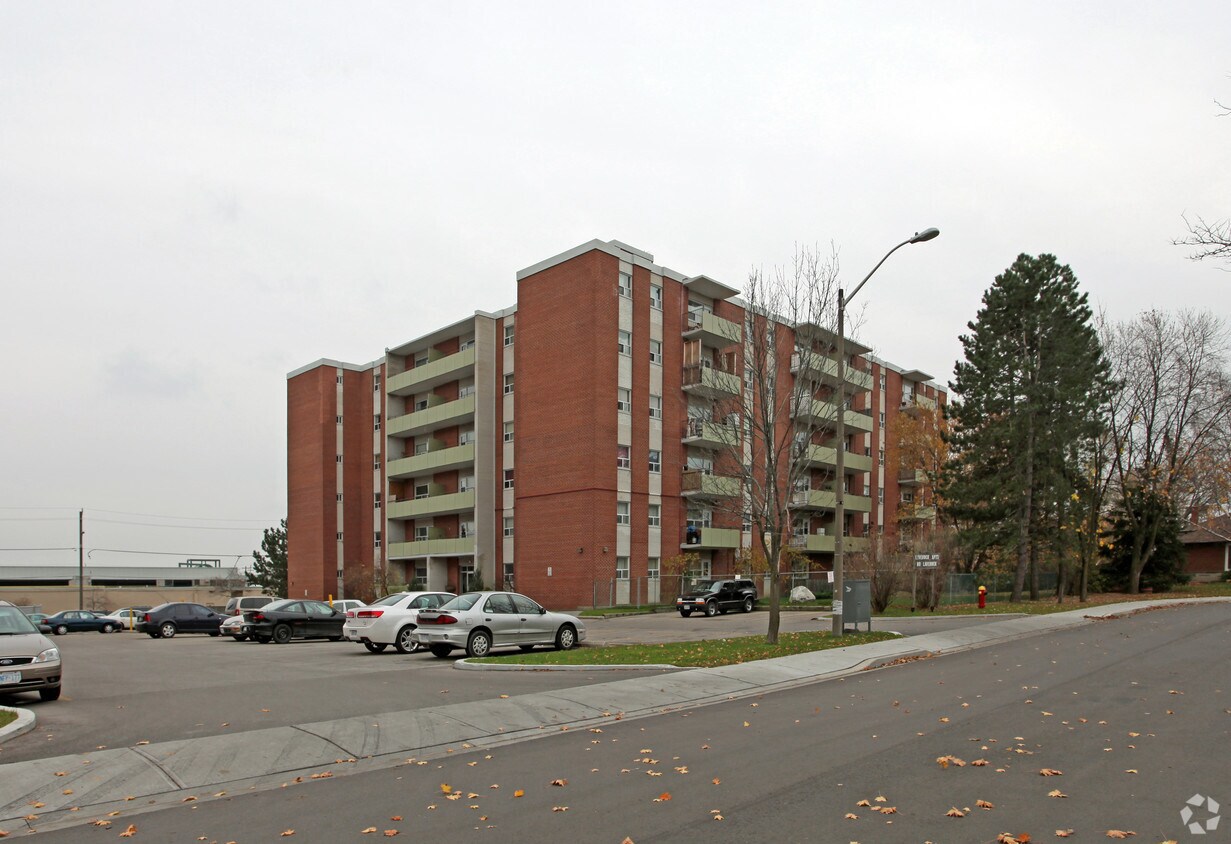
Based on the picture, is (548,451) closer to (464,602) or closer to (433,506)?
(433,506)

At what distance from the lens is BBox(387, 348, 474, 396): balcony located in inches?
2141

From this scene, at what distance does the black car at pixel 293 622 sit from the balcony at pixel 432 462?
75.9 feet

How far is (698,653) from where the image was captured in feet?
62.1

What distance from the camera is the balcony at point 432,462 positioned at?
53250 millimetres

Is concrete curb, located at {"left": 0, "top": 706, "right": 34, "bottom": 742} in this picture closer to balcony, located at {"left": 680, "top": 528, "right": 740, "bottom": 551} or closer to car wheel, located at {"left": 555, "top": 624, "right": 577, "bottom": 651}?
car wheel, located at {"left": 555, "top": 624, "right": 577, "bottom": 651}

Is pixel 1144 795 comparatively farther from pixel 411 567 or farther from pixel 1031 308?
pixel 411 567

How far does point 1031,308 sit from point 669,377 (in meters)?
18.7

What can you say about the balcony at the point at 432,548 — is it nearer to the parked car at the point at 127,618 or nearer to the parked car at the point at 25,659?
the parked car at the point at 127,618

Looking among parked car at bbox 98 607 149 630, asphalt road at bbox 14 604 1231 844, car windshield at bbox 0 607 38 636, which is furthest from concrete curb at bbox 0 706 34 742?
parked car at bbox 98 607 149 630

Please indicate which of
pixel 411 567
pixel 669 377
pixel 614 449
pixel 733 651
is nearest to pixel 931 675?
pixel 733 651

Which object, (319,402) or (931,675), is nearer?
(931,675)

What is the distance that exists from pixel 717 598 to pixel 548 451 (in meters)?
13.5

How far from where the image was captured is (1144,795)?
715 cm

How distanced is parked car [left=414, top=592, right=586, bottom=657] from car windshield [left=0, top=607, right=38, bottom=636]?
26.4ft
